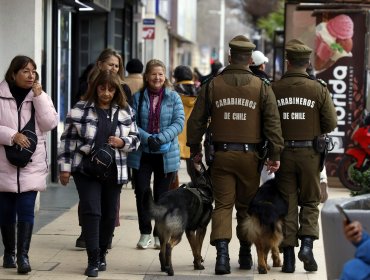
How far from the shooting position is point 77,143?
8609 mm

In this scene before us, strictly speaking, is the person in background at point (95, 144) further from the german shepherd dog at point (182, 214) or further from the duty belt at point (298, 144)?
the duty belt at point (298, 144)

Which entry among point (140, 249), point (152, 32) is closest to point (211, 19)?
point (152, 32)

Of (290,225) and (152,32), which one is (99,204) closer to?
(290,225)

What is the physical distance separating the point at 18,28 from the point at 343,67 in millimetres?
6481

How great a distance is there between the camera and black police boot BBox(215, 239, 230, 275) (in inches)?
344

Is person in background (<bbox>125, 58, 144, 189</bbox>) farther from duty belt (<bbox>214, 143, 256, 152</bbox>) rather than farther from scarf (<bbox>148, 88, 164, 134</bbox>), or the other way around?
duty belt (<bbox>214, 143, 256, 152</bbox>)

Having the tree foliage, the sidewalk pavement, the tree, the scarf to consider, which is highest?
the tree

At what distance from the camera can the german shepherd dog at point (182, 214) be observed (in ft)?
28.4

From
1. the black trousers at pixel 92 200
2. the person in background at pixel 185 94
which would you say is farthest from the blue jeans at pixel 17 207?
the person in background at pixel 185 94

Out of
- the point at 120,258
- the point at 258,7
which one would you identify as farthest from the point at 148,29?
the point at 258,7

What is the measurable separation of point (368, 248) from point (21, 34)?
281 inches

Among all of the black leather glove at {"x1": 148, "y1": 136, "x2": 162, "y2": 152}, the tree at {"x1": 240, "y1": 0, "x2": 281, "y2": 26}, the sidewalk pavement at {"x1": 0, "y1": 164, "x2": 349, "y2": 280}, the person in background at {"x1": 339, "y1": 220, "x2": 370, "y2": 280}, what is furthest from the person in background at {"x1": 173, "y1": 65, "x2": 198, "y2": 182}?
the tree at {"x1": 240, "y1": 0, "x2": 281, "y2": 26}

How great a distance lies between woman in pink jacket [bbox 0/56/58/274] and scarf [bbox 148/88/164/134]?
51.9 inches

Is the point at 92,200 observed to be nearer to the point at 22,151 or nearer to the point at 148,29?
the point at 22,151
